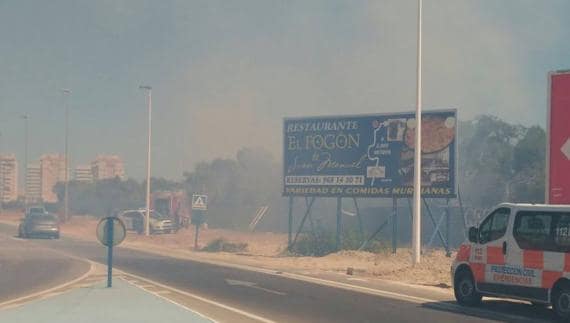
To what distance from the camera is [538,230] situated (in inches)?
611

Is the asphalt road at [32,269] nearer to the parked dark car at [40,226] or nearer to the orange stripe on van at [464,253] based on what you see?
the orange stripe on van at [464,253]

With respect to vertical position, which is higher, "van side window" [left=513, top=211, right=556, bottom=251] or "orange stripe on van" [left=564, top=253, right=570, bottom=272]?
"van side window" [left=513, top=211, right=556, bottom=251]

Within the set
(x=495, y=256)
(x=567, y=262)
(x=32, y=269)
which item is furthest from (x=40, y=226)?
(x=567, y=262)

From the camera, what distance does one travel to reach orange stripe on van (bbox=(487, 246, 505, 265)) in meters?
16.3

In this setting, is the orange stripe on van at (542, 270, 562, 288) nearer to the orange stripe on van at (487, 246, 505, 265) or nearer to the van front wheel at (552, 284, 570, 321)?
the van front wheel at (552, 284, 570, 321)

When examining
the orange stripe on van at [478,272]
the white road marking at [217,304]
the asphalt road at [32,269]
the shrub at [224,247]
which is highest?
the orange stripe on van at [478,272]

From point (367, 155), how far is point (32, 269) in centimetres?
1656

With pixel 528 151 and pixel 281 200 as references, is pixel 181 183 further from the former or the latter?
pixel 528 151

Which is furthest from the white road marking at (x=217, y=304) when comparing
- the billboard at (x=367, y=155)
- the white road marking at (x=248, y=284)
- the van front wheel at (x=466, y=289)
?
the billboard at (x=367, y=155)

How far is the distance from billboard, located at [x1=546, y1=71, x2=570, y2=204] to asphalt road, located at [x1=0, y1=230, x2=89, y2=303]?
48.6 feet

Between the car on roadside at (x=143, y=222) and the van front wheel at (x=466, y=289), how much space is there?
45.6 meters

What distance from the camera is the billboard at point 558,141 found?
23016 millimetres

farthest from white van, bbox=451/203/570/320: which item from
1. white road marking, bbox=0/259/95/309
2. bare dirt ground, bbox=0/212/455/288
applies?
white road marking, bbox=0/259/95/309

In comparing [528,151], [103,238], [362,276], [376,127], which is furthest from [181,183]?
[103,238]
